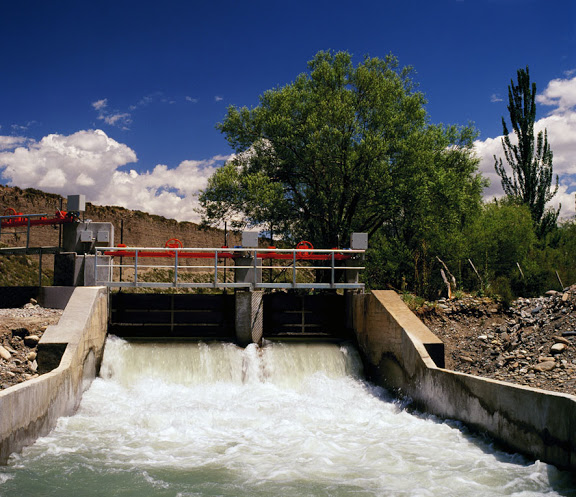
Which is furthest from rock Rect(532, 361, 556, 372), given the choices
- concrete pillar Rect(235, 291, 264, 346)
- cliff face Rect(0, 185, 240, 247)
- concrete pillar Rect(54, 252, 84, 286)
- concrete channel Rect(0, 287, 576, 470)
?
cliff face Rect(0, 185, 240, 247)

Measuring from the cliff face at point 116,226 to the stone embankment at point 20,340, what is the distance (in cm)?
872

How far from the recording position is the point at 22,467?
6.78m

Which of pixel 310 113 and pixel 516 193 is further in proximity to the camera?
pixel 516 193

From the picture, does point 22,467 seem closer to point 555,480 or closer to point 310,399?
point 310,399

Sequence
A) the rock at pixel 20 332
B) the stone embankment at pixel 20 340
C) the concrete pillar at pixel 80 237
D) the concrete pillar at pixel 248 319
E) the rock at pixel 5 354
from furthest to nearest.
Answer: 1. the concrete pillar at pixel 80 237
2. the concrete pillar at pixel 248 319
3. the rock at pixel 20 332
4. the rock at pixel 5 354
5. the stone embankment at pixel 20 340

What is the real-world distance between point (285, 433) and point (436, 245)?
589 inches

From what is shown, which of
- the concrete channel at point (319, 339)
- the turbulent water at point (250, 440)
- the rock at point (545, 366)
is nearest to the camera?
the turbulent water at point (250, 440)

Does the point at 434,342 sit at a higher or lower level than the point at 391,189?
lower

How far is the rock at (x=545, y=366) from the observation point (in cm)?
998

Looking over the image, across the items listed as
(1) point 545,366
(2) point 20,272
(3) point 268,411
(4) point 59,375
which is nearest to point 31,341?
(4) point 59,375

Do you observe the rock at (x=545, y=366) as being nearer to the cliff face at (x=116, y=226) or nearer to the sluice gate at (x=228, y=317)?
the sluice gate at (x=228, y=317)

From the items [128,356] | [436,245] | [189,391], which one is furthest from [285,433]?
[436,245]

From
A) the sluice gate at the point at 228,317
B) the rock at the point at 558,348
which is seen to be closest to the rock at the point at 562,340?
the rock at the point at 558,348

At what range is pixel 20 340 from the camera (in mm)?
11078
